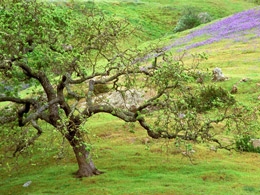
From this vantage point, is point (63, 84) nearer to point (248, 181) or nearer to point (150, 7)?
point (248, 181)

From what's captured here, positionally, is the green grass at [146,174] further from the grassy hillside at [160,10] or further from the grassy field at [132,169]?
the grassy hillside at [160,10]

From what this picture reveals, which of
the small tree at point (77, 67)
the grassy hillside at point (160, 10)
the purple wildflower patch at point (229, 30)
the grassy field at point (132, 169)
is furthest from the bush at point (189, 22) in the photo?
the small tree at point (77, 67)

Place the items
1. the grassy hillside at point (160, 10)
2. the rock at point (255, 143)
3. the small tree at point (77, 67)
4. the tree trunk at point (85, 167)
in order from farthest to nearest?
the grassy hillside at point (160, 10)
the rock at point (255, 143)
the tree trunk at point (85, 167)
the small tree at point (77, 67)

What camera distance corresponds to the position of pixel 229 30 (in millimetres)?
72875

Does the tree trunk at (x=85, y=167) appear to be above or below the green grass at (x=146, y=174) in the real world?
above

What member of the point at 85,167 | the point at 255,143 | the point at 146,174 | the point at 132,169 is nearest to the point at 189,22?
the point at 255,143

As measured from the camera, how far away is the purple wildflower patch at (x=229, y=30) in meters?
67.4

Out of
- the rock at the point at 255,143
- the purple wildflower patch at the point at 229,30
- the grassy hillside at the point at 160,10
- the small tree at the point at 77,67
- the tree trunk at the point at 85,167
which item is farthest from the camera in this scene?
the grassy hillside at the point at 160,10

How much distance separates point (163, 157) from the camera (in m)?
26.3

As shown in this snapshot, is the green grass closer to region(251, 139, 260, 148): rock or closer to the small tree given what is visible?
region(251, 139, 260, 148): rock

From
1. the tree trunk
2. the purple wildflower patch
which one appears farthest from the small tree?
the purple wildflower patch

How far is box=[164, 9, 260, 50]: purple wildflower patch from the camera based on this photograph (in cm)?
6744

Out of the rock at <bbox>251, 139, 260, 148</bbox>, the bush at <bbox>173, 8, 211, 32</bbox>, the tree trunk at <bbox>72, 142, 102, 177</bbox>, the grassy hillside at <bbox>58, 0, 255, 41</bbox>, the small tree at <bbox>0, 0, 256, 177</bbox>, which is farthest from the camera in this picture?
the grassy hillside at <bbox>58, 0, 255, 41</bbox>

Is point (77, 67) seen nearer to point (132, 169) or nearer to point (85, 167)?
point (85, 167)
